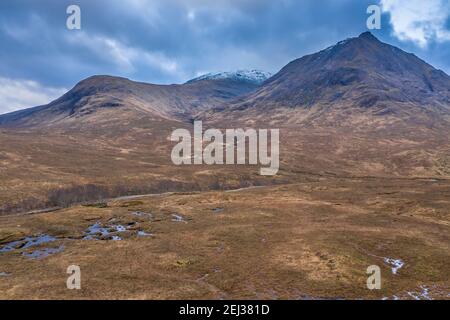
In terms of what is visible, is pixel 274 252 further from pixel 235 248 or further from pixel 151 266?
pixel 151 266

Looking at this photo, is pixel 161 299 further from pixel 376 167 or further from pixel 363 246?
pixel 376 167

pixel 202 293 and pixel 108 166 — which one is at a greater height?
pixel 108 166
